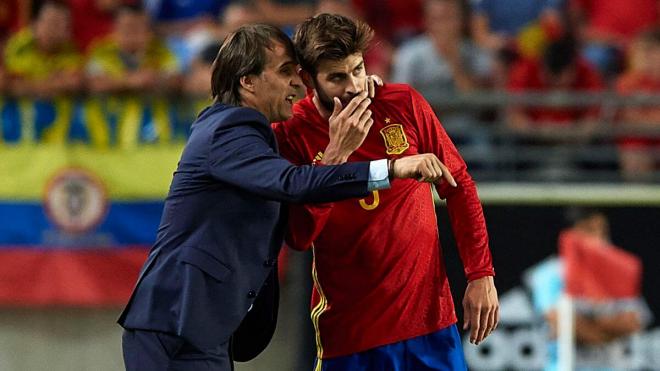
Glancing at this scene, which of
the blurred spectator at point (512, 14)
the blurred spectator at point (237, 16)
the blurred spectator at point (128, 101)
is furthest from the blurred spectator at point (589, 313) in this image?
the blurred spectator at point (128, 101)

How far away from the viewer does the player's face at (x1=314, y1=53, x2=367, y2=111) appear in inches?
186

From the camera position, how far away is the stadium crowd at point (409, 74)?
880 cm

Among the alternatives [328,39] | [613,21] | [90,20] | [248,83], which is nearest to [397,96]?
[328,39]

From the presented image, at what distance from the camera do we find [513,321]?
8.70 m

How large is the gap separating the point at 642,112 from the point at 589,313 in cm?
162

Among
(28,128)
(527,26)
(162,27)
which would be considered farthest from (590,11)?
(28,128)

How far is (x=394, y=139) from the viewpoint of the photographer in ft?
16.2

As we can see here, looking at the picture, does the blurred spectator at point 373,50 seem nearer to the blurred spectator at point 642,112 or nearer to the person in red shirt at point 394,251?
the blurred spectator at point 642,112

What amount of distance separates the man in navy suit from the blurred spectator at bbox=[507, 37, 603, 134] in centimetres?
479

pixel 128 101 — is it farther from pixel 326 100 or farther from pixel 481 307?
pixel 481 307

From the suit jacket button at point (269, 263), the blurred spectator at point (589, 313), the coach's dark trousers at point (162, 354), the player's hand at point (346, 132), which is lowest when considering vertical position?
the blurred spectator at point (589, 313)

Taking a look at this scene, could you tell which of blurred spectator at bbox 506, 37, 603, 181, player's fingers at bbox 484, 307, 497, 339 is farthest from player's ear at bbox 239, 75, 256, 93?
blurred spectator at bbox 506, 37, 603, 181

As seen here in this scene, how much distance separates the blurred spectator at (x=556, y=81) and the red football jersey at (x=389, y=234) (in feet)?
14.0

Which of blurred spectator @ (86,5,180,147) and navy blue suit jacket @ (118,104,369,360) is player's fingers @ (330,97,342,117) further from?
blurred spectator @ (86,5,180,147)
